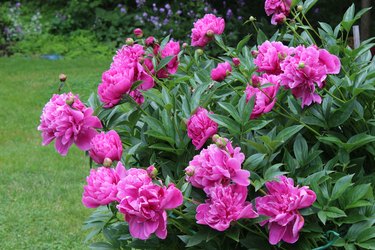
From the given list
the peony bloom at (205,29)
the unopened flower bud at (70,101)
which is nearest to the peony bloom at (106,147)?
the unopened flower bud at (70,101)

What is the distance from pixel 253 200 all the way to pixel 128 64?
53 centimetres

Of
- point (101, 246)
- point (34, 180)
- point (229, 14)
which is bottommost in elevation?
point (229, 14)

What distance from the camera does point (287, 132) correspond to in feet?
5.81

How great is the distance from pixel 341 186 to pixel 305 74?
28cm

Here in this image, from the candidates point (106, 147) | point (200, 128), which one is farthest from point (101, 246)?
point (200, 128)

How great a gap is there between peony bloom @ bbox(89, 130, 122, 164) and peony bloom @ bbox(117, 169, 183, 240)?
0.21 m

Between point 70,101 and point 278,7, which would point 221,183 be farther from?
point 278,7

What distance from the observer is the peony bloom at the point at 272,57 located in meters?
1.91

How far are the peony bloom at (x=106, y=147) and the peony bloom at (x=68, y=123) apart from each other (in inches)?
2.6

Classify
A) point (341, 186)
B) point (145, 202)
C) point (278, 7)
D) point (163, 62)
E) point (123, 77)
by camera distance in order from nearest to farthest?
1. point (145, 202)
2. point (341, 186)
3. point (123, 77)
4. point (163, 62)
5. point (278, 7)

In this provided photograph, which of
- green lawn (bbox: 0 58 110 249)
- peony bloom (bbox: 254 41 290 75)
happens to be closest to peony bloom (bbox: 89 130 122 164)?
peony bloom (bbox: 254 41 290 75)

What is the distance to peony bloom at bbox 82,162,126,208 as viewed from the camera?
1.61m

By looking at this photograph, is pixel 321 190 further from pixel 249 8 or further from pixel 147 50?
pixel 249 8

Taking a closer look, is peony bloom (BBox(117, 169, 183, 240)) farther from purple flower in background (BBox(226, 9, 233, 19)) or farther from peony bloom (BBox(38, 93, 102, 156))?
purple flower in background (BBox(226, 9, 233, 19))
